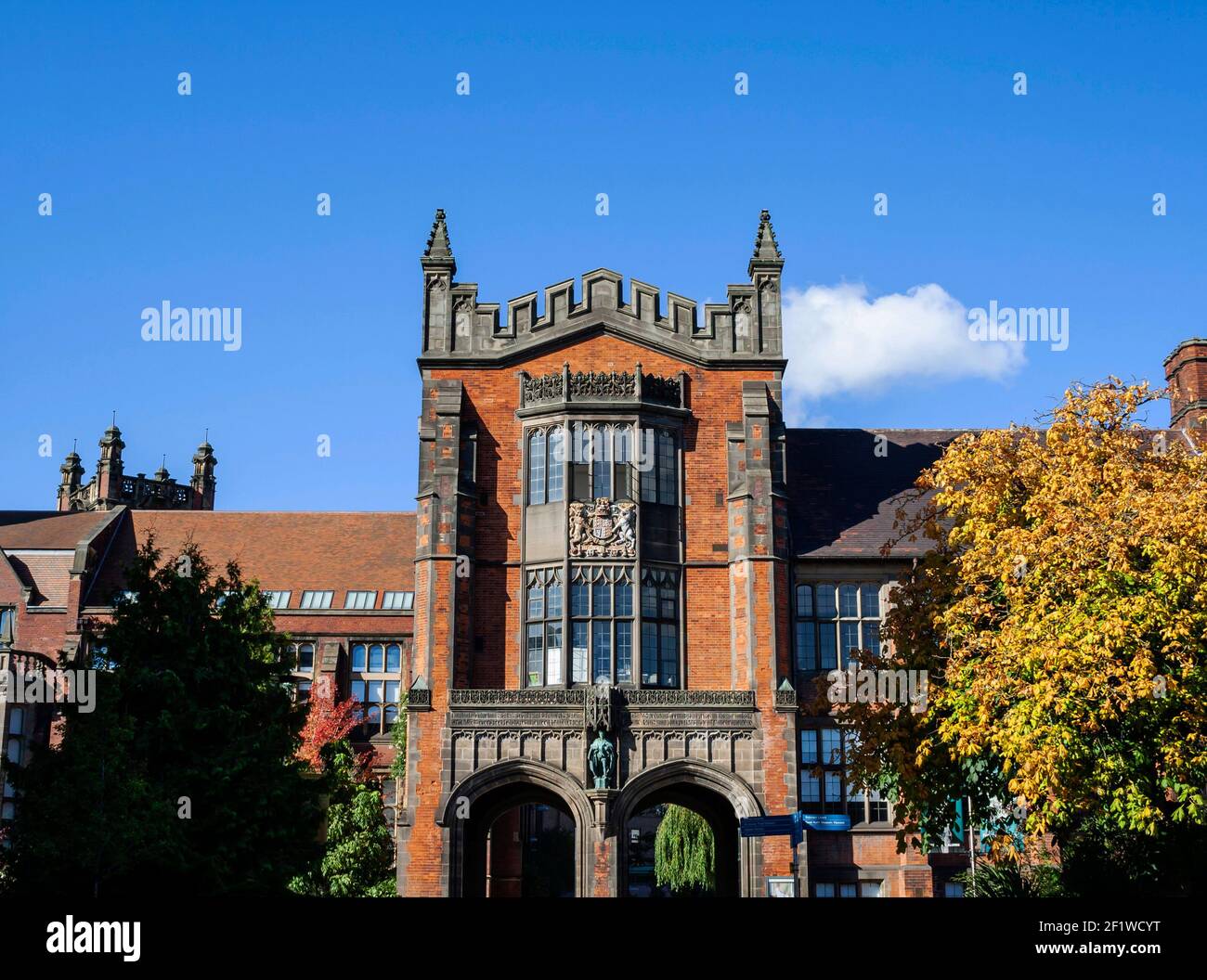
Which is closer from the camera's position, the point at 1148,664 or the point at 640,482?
the point at 1148,664

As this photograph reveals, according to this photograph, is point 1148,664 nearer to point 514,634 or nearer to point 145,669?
point 514,634

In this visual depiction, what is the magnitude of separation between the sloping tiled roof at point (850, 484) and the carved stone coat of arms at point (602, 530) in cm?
475

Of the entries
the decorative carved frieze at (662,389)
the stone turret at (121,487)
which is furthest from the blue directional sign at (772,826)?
the stone turret at (121,487)

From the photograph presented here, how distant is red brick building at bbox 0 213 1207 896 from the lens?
33.9 metres

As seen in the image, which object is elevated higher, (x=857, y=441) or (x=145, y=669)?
(x=857, y=441)

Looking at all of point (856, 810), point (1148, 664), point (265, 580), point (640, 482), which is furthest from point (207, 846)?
point (265, 580)

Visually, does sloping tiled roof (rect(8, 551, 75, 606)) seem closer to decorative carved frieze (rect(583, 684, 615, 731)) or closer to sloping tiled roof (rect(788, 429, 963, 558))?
decorative carved frieze (rect(583, 684, 615, 731))

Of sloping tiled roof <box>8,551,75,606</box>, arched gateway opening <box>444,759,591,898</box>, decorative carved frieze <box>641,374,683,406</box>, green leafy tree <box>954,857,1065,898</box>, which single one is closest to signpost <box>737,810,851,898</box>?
green leafy tree <box>954,857,1065,898</box>

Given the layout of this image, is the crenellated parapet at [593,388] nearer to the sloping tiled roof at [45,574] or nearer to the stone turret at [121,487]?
the sloping tiled roof at [45,574]

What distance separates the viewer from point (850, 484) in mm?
40281

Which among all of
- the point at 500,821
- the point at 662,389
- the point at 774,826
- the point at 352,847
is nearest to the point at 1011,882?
the point at 774,826

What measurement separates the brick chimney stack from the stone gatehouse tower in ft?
40.3
